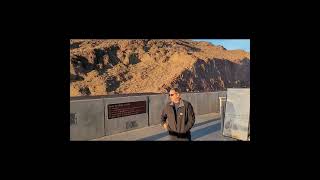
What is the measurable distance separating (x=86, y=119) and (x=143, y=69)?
37218 millimetres

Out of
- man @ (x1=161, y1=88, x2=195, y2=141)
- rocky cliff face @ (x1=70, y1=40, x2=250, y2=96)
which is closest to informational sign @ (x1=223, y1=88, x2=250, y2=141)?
man @ (x1=161, y1=88, x2=195, y2=141)

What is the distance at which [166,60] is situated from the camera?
4997 centimetres

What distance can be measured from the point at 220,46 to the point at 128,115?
193 feet

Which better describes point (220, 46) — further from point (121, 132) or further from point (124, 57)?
point (121, 132)

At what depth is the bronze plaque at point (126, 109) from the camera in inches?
518

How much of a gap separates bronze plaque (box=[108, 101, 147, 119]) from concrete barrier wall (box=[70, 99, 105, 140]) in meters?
0.56

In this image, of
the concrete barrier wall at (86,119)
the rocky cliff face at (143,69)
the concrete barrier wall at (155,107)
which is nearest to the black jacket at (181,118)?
the concrete barrier wall at (86,119)

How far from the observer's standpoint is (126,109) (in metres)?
14.1

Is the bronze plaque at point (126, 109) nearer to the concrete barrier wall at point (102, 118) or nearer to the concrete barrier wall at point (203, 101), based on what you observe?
the concrete barrier wall at point (102, 118)

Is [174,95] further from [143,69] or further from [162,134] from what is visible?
[143,69]

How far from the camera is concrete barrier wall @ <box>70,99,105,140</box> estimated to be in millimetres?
11398

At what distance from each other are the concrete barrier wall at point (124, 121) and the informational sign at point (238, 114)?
3.82 meters

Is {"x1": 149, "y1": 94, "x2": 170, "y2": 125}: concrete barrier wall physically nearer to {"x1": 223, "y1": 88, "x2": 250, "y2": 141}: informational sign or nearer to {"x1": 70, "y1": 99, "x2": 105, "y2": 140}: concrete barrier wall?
{"x1": 70, "y1": 99, "x2": 105, "y2": 140}: concrete barrier wall
